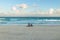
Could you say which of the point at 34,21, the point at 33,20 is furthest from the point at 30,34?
the point at 33,20

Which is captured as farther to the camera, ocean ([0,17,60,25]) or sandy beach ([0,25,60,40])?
ocean ([0,17,60,25])

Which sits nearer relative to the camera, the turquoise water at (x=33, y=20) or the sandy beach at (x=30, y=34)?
the sandy beach at (x=30, y=34)

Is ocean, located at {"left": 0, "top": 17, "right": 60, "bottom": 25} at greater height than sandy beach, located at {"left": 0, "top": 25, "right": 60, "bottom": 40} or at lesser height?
lesser

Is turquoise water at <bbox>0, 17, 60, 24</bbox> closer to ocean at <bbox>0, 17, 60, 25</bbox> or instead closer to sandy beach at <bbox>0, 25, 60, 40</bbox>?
ocean at <bbox>0, 17, 60, 25</bbox>

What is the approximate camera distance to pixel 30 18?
3472 centimetres

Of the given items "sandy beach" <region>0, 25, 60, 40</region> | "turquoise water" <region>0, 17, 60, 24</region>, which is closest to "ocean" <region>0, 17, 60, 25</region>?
"turquoise water" <region>0, 17, 60, 24</region>

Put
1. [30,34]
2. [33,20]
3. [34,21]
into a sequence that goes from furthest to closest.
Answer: [33,20] < [34,21] < [30,34]

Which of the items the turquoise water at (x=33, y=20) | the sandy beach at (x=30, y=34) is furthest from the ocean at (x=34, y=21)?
the sandy beach at (x=30, y=34)

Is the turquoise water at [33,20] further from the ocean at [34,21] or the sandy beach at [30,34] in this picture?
the sandy beach at [30,34]

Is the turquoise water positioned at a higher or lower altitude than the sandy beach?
lower

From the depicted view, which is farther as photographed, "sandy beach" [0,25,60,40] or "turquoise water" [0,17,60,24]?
"turquoise water" [0,17,60,24]

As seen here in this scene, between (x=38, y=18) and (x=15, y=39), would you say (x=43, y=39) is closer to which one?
(x=15, y=39)

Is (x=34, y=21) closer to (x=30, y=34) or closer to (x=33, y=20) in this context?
(x=33, y=20)

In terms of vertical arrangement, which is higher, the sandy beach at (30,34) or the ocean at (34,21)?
the sandy beach at (30,34)
